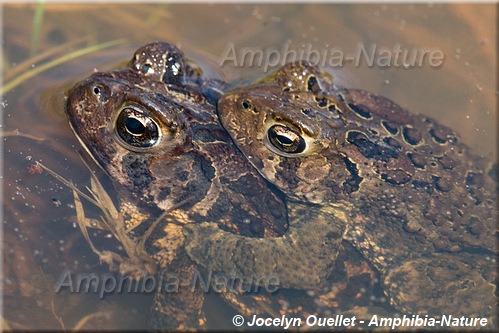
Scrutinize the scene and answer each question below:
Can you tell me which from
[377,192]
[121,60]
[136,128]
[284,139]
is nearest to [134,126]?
[136,128]

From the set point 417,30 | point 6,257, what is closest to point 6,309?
point 6,257

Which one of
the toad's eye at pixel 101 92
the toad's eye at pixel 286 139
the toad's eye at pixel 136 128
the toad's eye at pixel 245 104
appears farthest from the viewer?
the toad's eye at pixel 245 104

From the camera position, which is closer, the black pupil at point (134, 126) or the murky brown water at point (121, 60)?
the black pupil at point (134, 126)

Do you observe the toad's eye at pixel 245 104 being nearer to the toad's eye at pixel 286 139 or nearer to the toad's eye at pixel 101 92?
the toad's eye at pixel 286 139

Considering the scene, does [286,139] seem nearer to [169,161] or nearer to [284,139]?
[284,139]

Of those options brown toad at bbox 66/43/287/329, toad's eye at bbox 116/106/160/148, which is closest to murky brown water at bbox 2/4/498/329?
brown toad at bbox 66/43/287/329

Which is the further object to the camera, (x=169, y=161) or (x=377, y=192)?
(x=377, y=192)

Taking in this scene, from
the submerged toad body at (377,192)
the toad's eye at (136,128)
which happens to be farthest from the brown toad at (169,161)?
the submerged toad body at (377,192)
